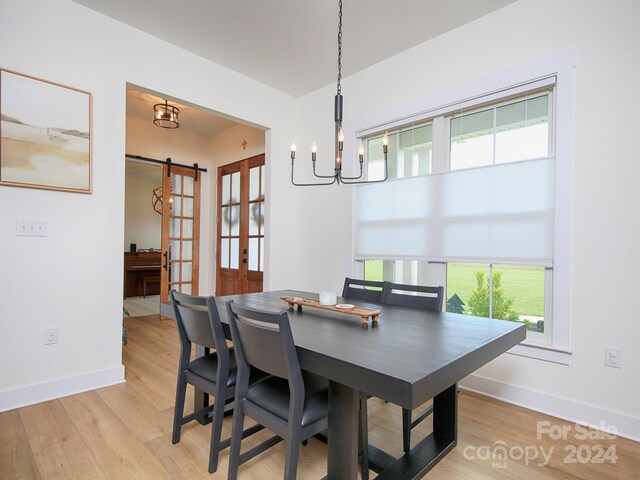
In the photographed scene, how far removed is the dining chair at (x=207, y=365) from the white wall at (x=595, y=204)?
2.03m

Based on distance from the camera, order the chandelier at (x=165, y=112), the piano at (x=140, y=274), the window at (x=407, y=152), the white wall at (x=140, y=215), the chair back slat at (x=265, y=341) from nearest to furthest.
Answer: the chair back slat at (x=265, y=341), the window at (x=407, y=152), the chandelier at (x=165, y=112), the piano at (x=140, y=274), the white wall at (x=140, y=215)

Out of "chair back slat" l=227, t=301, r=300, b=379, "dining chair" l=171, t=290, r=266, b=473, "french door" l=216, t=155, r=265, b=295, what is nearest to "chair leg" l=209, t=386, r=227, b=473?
"dining chair" l=171, t=290, r=266, b=473

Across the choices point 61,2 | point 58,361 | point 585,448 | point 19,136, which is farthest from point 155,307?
point 585,448

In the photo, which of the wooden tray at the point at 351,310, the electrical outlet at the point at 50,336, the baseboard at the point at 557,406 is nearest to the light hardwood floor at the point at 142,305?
the electrical outlet at the point at 50,336

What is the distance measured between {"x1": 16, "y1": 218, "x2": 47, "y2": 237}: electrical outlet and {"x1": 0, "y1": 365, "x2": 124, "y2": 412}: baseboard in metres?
1.06

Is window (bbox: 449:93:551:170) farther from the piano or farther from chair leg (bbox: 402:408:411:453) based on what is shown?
the piano

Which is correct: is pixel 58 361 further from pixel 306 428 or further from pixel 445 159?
pixel 445 159

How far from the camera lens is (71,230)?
257cm

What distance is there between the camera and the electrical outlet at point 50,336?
8.05 feet

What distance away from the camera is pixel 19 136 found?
7.66ft

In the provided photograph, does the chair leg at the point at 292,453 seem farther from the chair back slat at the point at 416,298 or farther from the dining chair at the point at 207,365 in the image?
the chair back slat at the point at 416,298

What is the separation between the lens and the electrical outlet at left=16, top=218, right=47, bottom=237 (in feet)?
7.72

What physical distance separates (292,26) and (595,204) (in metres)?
2.63

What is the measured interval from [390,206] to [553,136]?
1.39 meters
